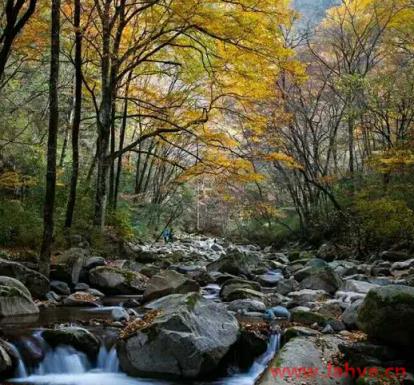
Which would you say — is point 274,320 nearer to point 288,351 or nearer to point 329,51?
point 288,351

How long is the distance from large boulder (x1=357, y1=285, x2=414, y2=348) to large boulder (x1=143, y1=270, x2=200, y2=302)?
3929mm

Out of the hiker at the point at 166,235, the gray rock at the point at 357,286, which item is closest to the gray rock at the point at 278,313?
the gray rock at the point at 357,286

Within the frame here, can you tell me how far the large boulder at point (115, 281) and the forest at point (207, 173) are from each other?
0.04 meters

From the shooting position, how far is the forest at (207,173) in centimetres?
596

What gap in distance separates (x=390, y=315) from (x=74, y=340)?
3.63m

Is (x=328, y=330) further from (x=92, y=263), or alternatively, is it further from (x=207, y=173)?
(x=207, y=173)

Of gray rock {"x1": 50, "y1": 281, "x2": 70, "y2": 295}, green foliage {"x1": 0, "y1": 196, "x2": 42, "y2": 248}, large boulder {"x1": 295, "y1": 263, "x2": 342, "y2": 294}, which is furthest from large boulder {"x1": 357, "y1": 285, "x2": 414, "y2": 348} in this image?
green foliage {"x1": 0, "y1": 196, "x2": 42, "y2": 248}

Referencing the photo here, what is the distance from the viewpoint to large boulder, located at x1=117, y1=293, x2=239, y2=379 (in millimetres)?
4992

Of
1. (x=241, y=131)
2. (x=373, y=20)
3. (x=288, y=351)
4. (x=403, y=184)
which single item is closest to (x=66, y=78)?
(x=241, y=131)

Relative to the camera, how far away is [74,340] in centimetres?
562

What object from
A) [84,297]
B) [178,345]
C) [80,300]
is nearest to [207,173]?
[84,297]

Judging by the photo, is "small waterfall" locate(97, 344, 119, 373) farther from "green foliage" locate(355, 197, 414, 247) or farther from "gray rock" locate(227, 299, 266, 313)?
"green foliage" locate(355, 197, 414, 247)

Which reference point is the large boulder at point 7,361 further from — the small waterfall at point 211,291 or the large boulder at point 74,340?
the small waterfall at point 211,291

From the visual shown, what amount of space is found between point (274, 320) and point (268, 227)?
763 inches
